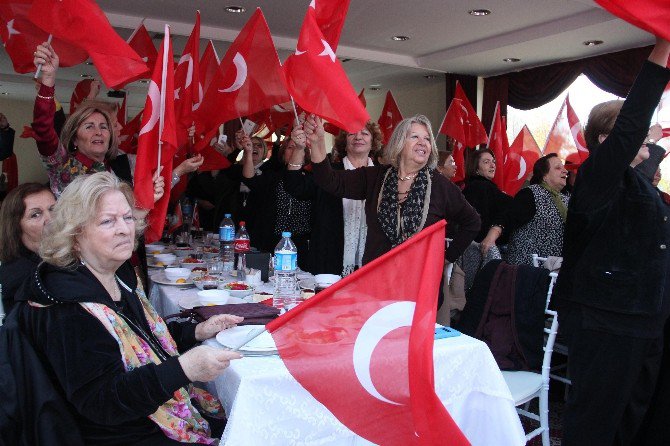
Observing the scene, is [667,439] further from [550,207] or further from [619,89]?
[619,89]

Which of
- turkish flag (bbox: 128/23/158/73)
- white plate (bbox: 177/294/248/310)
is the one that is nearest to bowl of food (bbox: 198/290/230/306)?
white plate (bbox: 177/294/248/310)

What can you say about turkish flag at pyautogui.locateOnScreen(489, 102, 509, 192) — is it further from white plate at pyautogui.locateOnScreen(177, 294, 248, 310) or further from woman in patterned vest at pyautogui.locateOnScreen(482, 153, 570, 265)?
white plate at pyautogui.locateOnScreen(177, 294, 248, 310)

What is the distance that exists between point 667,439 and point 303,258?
7.62ft

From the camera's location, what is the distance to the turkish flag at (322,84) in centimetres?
251

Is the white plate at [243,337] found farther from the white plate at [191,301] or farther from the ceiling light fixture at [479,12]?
the ceiling light fixture at [479,12]

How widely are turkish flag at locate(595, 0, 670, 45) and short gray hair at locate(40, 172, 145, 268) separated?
1.58 m

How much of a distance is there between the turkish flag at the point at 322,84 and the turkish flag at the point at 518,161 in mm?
3655

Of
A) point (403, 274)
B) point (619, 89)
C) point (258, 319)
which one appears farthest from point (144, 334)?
point (619, 89)

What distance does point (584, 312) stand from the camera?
202cm

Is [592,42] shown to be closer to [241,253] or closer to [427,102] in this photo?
[427,102]

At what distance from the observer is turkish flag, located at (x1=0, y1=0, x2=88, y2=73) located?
3.12 m

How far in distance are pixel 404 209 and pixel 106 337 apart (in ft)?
5.62

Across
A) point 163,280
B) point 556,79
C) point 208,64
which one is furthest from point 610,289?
point 556,79

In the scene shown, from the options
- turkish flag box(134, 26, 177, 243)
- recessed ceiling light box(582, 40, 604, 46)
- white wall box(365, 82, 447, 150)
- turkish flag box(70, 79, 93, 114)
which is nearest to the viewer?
turkish flag box(134, 26, 177, 243)
